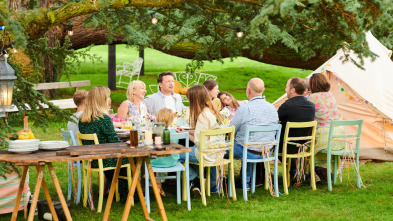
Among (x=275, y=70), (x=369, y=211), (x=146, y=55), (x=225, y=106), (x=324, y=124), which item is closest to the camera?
(x=369, y=211)

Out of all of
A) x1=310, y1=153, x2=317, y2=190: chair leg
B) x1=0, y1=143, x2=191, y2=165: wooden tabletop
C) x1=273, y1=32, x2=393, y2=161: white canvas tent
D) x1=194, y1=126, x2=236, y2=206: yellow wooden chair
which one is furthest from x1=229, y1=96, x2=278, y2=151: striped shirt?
x1=273, y1=32, x2=393, y2=161: white canvas tent

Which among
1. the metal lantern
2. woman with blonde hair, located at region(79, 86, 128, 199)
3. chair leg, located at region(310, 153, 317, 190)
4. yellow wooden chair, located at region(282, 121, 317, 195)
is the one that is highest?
the metal lantern

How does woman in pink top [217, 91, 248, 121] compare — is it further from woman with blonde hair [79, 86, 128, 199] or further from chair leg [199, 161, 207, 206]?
woman with blonde hair [79, 86, 128, 199]

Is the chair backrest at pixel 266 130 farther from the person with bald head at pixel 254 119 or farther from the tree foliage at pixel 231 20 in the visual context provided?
the tree foliage at pixel 231 20

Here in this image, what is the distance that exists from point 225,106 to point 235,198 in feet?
6.30

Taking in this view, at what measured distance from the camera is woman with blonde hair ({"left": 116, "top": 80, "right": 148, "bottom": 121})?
24.3 ft

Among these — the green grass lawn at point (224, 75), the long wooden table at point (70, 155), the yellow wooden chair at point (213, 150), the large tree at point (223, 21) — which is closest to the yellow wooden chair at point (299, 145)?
the yellow wooden chair at point (213, 150)

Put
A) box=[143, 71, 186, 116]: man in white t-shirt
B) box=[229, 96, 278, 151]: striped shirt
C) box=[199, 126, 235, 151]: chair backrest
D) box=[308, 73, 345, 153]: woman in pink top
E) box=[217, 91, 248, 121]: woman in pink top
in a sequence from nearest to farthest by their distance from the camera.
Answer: box=[199, 126, 235, 151]: chair backrest
box=[229, 96, 278, 151]: striped shirt
box=[308, 73, 345, 153]: woman in pink top
box=[143, 71, 186, 116]: man in white t-shirt
box=[217, 91, 248, 121]: woman in pink top

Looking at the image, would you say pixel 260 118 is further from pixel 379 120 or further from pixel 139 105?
pixel 379 120

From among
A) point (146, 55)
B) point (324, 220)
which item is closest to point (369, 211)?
point (324, 220)

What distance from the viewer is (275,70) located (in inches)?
956

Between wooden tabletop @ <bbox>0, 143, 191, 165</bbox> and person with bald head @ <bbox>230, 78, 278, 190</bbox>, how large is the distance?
1.63 meters

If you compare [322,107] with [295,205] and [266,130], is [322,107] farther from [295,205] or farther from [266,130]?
[295,205]

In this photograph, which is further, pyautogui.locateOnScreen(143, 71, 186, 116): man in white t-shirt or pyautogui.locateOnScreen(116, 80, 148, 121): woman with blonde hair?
pyautogui.locateOnScreen(143, 71, 186, 116): man in white t-shirt
